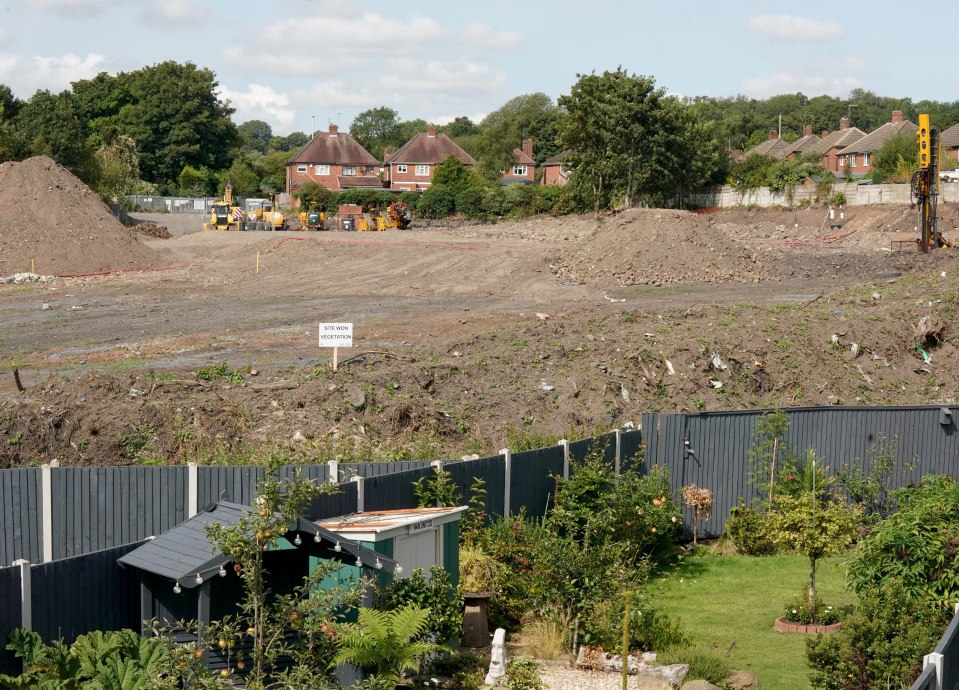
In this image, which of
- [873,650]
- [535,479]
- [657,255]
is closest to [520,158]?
[657,255]

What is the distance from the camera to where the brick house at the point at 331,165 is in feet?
358

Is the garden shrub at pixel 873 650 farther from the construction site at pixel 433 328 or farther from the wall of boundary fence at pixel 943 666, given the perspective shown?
the construction site at pixel 433 328

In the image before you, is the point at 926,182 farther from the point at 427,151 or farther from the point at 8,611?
the point at 427,151

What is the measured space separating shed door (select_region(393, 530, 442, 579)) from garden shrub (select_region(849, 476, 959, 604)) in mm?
4264

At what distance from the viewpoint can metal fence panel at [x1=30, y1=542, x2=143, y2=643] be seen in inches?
357

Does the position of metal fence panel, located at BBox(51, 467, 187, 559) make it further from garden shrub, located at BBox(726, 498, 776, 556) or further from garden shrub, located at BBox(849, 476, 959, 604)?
garden shrub, located at BBox(726, 498, 776, 556)

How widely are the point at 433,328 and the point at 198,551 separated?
82.5 feet

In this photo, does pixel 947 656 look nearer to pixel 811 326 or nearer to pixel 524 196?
pixel 811 326

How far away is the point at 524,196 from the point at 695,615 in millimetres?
67049

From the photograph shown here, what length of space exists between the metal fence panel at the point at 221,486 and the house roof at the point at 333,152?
98.0m

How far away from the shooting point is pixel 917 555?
1173cm

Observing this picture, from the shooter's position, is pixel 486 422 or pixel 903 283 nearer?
pixel 486 422

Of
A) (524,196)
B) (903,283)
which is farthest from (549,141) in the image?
(903,283)

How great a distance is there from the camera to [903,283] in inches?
1400
